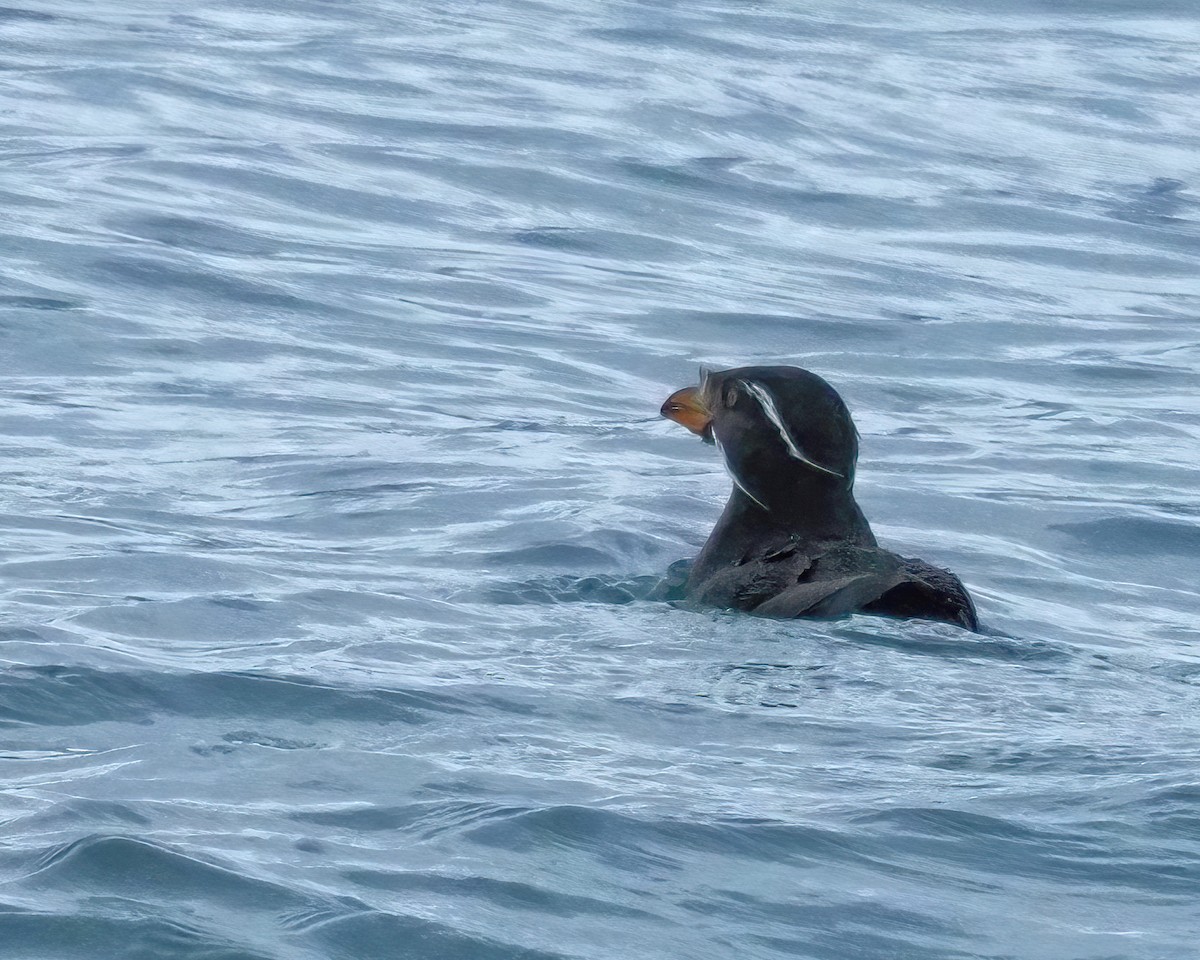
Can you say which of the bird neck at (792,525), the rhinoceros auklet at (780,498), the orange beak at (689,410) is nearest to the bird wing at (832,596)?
the rhinoceros auklet at (780,498)

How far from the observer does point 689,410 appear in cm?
695

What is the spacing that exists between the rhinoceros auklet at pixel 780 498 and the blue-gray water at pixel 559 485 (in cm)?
30

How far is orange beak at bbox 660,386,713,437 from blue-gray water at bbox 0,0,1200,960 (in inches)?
22.4

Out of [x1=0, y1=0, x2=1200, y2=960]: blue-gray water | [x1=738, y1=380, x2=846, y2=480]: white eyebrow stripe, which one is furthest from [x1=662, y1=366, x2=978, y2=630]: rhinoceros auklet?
[x1=0, y1=0, x2=1200, y2=960]: blue-gray water

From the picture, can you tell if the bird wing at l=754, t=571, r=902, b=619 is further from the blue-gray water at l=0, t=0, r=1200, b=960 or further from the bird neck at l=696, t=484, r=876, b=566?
the bird neck at l=696, t=484, r=876, b=566

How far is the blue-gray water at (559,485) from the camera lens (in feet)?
12.9

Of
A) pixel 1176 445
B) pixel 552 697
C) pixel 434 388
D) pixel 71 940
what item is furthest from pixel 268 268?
pixel 71 940

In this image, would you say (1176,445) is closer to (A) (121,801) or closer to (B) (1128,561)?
(B) (1128,561)

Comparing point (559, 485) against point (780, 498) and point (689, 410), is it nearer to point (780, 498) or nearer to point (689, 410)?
point (689, 410)

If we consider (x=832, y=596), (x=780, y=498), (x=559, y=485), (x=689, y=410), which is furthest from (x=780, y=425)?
(x=559, y=485)

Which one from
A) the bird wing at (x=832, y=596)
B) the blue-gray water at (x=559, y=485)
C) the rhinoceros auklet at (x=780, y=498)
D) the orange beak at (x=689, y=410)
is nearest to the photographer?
the blue-gray water at (x=559, y=485)

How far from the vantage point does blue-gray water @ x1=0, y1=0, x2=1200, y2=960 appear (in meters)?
3.93

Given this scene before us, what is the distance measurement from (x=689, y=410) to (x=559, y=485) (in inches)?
57.6

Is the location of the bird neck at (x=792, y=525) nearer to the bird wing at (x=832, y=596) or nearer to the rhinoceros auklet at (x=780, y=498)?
the rhinoceros auklet at (x=780, y=498)
